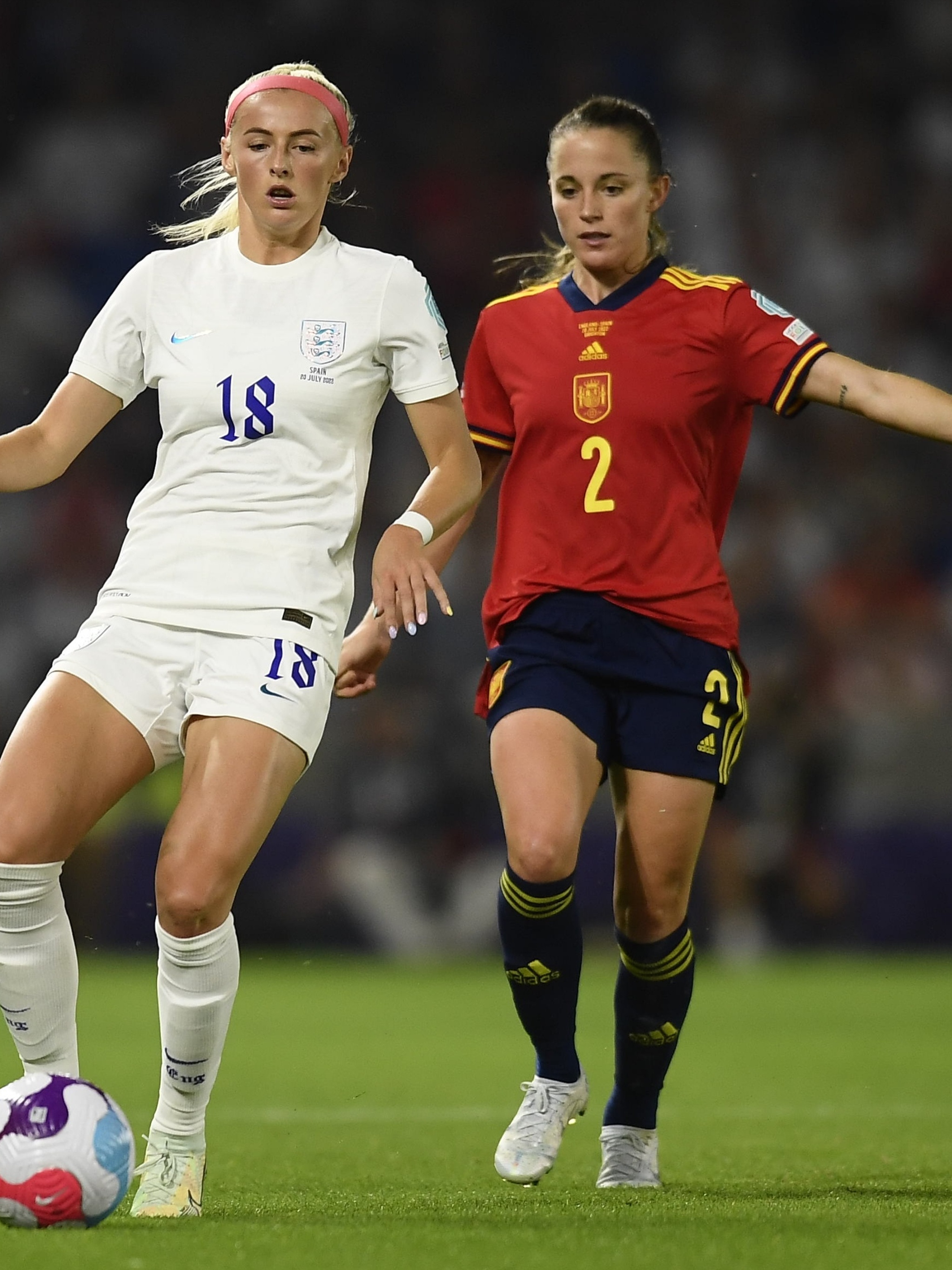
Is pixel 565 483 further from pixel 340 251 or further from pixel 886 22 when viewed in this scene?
pixel 886 22

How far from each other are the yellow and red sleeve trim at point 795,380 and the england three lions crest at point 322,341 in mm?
1062

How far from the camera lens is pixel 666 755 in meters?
4.49

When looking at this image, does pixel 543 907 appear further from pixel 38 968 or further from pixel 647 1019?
pixel 38 968

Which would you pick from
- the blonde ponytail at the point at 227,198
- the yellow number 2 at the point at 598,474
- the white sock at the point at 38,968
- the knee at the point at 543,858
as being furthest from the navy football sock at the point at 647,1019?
the blonde ponytail at the point at 227,198

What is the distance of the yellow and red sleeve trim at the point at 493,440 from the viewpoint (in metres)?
4.84

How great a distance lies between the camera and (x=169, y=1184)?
3.76m

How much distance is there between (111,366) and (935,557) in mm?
10790

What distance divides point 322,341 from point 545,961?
4.99 feet

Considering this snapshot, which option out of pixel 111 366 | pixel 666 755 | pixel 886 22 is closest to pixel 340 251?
pixel 111 366

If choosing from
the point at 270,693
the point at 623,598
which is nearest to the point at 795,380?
the point at 623,598

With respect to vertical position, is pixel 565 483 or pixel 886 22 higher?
pixel 886 22

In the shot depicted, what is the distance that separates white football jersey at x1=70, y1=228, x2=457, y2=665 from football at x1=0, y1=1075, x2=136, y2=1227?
1013 millimetres

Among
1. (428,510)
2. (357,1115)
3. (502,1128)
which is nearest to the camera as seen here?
(428,510)

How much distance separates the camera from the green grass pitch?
3.26 metres
